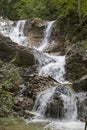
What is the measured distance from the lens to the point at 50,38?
27.7 m

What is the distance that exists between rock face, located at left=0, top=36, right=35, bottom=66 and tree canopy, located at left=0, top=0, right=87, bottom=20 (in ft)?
22.9

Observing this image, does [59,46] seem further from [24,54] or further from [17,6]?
[17,6]

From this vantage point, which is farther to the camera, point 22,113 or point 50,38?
point 50,38

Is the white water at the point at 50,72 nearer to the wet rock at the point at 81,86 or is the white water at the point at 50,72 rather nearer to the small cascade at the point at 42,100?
the small cascade at the point at 42,100

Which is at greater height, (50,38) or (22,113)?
(50,38)

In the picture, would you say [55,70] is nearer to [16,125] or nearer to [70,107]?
[70,107]

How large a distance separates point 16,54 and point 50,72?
2.52 metres

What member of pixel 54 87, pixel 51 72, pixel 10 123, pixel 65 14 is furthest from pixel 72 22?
pixel 10 123

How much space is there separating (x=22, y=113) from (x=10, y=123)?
2143 millimetres

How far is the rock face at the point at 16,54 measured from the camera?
20.8 meters

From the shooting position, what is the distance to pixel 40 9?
1314 inches

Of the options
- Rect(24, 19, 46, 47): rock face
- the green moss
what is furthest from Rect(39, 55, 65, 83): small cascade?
the green moss

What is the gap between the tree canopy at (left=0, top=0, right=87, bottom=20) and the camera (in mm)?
26895

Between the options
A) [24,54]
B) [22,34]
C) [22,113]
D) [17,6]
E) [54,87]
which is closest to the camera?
[22,113]
